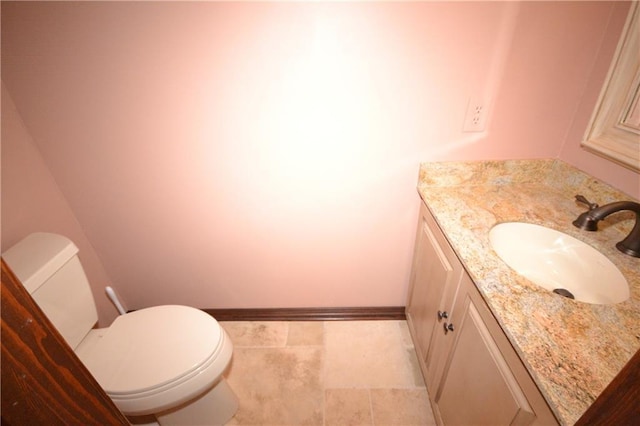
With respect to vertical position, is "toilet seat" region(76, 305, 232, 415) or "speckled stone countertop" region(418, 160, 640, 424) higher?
"speckled stone countertop" region(418, 160, 640, 424)

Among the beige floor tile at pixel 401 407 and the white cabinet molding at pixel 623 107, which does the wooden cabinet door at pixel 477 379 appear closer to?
the beige floor tile at pixel 401 407

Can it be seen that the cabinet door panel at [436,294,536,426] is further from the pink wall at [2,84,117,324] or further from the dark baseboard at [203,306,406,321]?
the pink wall at [2,84,117,324]

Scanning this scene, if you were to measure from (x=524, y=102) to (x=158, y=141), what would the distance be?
146 cm

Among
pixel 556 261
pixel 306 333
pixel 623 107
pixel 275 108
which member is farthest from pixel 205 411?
pixel 623 107

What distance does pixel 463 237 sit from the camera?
2.90 feet

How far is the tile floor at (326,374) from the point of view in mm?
1222

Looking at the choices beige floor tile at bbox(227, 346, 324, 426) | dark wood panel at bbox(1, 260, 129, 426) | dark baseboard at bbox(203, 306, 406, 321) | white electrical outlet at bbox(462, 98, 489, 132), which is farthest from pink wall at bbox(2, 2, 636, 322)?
dark wood panel at bbox(1, 260, 129, 426)

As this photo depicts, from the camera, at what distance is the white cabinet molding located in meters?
0.87

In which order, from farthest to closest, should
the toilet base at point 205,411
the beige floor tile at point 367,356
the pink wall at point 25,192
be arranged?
the beige floor tile at point 367,356, the toilet base at point 205,411, the pink wall at point 25,192

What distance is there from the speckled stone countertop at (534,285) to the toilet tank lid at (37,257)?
137cm

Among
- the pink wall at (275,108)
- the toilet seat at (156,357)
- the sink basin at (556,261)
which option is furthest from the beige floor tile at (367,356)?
the sink basin at (556,261)

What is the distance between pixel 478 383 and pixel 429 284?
0.42 metres

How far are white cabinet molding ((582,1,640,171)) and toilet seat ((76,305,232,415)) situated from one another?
1.55 metres

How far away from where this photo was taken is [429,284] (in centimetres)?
115
